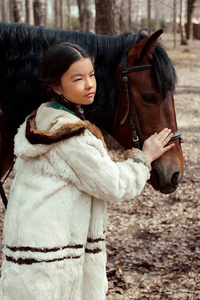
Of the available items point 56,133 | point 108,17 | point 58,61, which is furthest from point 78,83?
point 108,17

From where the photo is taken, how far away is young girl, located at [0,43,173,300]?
1732 mm

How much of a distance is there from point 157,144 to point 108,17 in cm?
483

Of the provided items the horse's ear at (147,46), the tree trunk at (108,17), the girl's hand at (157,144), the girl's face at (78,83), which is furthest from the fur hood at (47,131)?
the tree trunk at (108,17)

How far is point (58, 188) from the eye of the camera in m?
1.76

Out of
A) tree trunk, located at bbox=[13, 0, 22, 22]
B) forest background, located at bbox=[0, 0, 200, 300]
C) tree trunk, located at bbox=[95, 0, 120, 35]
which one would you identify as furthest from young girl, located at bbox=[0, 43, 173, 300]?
tree trunk, located at bbox=[13, 0, 22, 22]

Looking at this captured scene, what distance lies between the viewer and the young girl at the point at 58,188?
1732 mm

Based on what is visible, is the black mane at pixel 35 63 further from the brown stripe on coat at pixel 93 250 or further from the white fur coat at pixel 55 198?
the brown stripe on coat at pixel 93 250

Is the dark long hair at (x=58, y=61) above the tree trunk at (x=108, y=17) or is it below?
below

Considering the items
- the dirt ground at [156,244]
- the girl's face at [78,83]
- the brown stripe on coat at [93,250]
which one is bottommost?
the dirt ground at [156,244]

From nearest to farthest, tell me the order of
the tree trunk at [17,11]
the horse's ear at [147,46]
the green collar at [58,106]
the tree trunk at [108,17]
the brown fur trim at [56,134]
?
1. the brown fur trim at [56,134]
2. the green collar at [58,106]
3. the horse's ear at [147,46]
4. the tree trunk at [108,17]
5. the tree trunk at [17,11]

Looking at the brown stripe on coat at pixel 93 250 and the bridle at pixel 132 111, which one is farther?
the bridle at pixel 132 111

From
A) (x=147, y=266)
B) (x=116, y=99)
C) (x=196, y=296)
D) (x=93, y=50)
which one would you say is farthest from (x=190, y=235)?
(x=93, y=50)

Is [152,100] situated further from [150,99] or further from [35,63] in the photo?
[35,63]

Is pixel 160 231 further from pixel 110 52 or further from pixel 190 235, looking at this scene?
pixel 110 52
